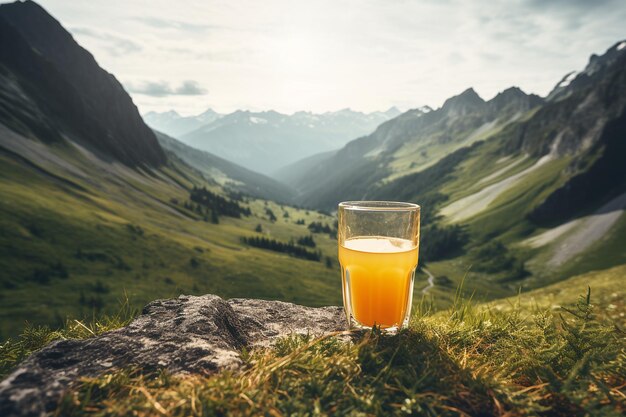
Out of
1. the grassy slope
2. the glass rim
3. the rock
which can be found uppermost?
the glass rim

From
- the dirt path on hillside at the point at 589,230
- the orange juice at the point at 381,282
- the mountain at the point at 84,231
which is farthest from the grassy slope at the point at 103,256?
the dirt path on hillside at the point at 589,230

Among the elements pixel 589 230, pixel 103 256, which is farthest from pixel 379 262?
pixel 589 230

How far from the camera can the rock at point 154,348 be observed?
227cm

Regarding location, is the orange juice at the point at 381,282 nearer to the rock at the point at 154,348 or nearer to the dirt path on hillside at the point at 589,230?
the rock at the point at 154,348

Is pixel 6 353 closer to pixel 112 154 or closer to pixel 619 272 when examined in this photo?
pixel 619 272

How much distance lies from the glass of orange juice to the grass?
1198 mm

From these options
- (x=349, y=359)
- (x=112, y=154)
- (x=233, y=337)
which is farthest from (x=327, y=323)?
(x=112, y=154)

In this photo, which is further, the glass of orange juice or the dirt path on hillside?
the dirt path on hillside

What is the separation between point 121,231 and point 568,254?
599ft

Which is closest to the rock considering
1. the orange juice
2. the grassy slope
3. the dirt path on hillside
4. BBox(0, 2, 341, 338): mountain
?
the orange juice

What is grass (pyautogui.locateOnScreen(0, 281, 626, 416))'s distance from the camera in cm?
230

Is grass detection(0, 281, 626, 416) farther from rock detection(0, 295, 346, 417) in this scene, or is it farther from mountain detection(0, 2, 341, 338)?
mountain detection(0, 2, 341, 338)

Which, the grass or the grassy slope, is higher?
the grass

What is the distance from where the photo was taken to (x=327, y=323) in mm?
5172
